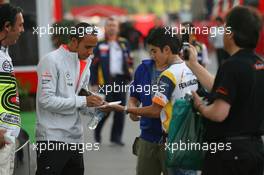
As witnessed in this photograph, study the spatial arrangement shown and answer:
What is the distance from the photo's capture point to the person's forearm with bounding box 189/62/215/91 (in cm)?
439

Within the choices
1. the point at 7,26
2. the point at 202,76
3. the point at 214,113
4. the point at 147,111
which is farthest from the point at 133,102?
the point at 214,113

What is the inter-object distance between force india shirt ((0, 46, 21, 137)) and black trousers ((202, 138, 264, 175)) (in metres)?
1.28

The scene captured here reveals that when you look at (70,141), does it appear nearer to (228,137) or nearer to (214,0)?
(228,137)

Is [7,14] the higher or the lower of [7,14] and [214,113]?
the higher

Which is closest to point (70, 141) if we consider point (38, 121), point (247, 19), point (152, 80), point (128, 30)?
point (38, 121)

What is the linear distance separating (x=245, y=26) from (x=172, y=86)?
0.98 meters

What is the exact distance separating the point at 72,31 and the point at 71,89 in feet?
1.51

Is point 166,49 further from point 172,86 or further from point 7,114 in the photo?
point 7,114

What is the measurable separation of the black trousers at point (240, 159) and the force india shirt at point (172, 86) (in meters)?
0.85

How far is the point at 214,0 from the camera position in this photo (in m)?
17.9

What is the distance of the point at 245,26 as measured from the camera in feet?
13.3

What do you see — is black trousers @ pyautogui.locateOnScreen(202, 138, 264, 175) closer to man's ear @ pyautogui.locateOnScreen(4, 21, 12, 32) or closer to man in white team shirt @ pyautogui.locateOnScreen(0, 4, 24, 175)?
man in white team shirt @ pyautogui.locateOnScreen(0, 4, 24, 175)

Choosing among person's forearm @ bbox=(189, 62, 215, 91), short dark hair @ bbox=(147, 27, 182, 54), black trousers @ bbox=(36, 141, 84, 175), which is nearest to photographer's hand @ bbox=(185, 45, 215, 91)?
person's forearm @ bbox=(189, 62, 215, 91)

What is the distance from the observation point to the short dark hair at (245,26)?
4.06 m
